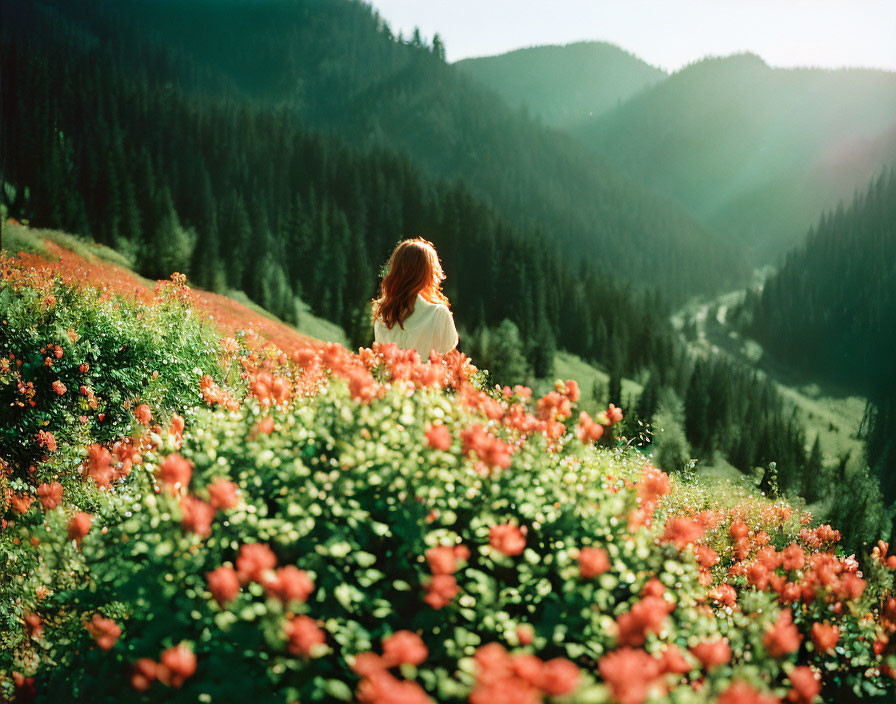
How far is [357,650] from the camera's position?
2098 mm

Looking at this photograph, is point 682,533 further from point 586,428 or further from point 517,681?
point 517,681

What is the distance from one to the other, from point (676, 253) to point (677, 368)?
70135 millimetres

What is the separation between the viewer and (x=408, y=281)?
4.82 meters

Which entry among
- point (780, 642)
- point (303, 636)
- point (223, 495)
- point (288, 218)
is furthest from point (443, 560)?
point (288, 218)

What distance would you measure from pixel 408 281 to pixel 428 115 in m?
135

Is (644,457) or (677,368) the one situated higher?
(644,457)

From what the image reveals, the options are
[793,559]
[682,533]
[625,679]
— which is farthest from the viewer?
[793,559]

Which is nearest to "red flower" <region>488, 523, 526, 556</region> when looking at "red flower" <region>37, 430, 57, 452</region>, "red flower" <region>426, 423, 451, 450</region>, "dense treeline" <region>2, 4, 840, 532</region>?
"red flower" <region>426, 423, 451, 450</region>

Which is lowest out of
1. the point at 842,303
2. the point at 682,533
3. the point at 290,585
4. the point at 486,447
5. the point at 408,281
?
the point at 842,303

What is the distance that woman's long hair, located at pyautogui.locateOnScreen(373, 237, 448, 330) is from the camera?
476cm

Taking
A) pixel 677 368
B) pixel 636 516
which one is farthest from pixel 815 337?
pixel 636 516

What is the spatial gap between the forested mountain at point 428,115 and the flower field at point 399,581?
11564 centimetres

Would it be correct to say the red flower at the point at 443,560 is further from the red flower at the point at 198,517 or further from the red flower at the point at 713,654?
the red flower at the point at 713,654

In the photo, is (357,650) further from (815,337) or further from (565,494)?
(815,337)
